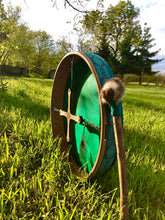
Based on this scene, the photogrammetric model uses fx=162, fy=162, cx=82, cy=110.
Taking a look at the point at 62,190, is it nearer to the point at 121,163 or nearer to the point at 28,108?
the point at 121,163

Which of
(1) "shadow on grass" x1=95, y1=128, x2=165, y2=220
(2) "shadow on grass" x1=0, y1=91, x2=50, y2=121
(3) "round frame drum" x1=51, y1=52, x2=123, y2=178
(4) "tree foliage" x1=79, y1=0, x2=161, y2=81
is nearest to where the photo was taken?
(3) "round frame drum" x1=51, y1=52, x2=123, y2=178

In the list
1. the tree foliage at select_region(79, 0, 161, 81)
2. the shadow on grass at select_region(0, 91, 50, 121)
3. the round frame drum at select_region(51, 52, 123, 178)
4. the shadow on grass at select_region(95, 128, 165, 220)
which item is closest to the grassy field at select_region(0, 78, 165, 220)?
the shadow on grass at select_region(95, 128, 165, 220)

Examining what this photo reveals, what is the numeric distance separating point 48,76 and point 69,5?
129 ft

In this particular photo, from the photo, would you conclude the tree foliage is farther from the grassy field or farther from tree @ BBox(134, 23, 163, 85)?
the grassy field

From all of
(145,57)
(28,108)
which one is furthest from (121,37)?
(28,108)

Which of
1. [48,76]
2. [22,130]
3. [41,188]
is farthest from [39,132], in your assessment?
[48,76]

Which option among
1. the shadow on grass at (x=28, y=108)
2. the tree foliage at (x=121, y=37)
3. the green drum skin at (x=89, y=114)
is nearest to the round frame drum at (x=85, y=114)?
the green drum skin at (x=89, y=114)

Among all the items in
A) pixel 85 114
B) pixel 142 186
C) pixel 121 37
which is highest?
pixel 121 37

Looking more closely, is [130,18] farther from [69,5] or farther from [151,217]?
[151,217]

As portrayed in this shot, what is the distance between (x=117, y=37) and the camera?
29.8 meters

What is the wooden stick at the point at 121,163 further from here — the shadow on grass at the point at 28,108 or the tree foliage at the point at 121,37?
the tree foliage at the point at 121,37

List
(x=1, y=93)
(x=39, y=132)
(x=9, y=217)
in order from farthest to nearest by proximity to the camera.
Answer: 1. (x=1, y=93)
2. (x=39, y=132)
3. (x=9, y=217)

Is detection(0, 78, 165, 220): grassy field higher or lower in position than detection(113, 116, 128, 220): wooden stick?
lower

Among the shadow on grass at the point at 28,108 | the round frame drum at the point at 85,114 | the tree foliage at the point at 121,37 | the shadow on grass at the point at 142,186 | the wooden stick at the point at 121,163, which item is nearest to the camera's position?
the wooden stick at the point at 121,163
